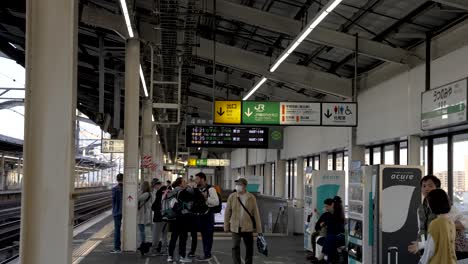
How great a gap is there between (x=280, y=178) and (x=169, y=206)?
1458cm

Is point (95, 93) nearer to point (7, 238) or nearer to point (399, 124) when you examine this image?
point (7, 238)

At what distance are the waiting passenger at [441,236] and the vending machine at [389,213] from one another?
305 centimetres

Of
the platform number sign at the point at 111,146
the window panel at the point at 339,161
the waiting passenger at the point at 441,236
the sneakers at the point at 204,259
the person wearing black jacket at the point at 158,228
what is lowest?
the sneakers at the point at 204,259

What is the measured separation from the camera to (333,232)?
10.3 metres

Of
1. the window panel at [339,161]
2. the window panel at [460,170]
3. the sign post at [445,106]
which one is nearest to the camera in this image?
the sign post at [445,106]

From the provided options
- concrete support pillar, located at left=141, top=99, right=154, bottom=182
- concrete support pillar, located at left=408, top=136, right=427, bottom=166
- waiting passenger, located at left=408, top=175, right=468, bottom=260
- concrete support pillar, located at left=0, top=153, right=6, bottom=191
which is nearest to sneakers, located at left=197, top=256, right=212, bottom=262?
Answer: concrete support pillar, located at left=408, top=136, right=427, bottom=166

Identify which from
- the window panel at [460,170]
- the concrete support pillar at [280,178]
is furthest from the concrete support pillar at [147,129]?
the window panel at [460,170]

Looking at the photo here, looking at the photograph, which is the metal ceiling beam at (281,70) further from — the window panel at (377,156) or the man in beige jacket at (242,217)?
the man in beige jacket at (242,217)

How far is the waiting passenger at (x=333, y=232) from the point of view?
399 inches

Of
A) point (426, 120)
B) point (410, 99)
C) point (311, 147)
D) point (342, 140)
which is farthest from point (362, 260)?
point (311, 147)

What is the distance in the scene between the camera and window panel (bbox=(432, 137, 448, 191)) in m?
11.1

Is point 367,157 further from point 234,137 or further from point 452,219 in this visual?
point 452,219

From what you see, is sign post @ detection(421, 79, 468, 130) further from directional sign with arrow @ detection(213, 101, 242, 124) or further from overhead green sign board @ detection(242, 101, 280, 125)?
directional sign with arrow @ detection(213, 101, 242, 124)

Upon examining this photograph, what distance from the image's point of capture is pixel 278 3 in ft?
41.4
